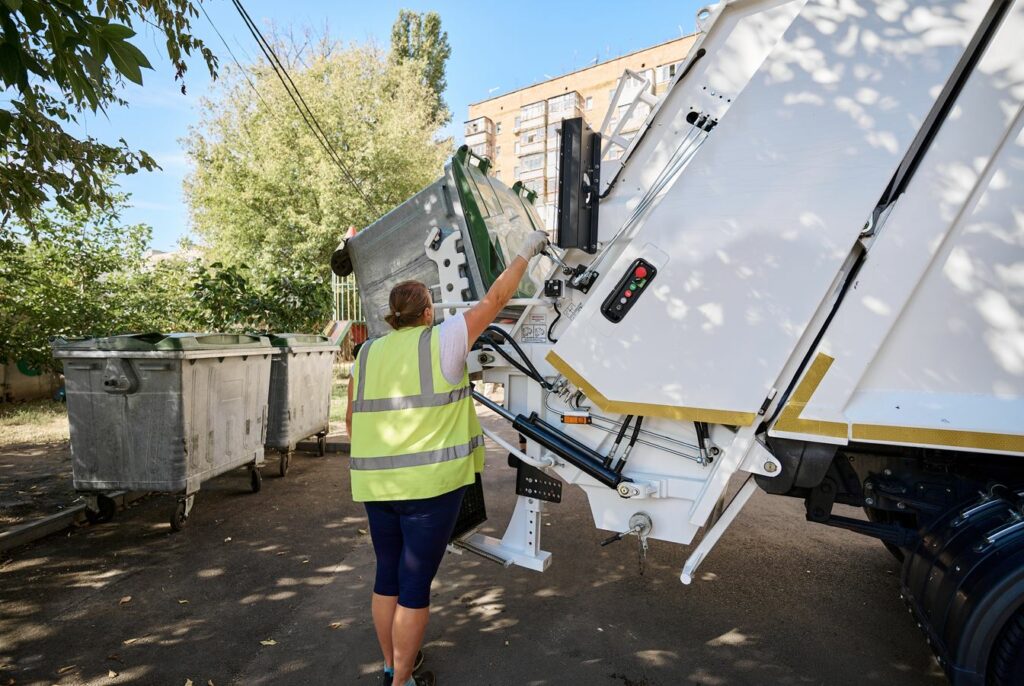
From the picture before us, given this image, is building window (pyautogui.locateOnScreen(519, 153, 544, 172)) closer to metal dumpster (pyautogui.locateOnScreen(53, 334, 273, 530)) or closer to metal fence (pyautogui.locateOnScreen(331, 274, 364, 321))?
metal fence (pyautogui.locateOnScreen(331, 274, 364, 321))

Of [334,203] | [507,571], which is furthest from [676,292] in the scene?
[334,203]

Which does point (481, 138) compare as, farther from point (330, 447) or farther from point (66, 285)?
point (330, 447)

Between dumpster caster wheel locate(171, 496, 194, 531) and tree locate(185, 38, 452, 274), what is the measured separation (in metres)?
10.8

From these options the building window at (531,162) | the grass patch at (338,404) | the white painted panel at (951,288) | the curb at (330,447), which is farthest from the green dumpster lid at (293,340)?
the building window at (531,162)

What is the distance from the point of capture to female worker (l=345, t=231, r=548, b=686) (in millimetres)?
2281

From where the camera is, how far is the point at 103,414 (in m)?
4.05

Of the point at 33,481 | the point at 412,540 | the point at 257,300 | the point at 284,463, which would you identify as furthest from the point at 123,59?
the point at 257,300

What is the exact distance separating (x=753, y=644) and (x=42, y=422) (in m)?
8.90

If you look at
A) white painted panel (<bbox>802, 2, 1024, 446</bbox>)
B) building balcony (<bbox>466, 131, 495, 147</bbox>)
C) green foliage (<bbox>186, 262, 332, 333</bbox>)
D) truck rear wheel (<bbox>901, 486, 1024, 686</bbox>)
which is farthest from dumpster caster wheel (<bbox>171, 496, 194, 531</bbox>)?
building balcony (<bbox>466, 131, 495, 147</bbox>)

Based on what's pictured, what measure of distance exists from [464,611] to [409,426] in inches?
57.6

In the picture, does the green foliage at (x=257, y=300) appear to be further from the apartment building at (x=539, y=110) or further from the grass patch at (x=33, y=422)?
the apartment building at (x=539, y=110)

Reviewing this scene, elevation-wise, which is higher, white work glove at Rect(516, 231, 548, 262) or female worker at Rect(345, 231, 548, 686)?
white work glove at Rect(516, 231, 548, 262)

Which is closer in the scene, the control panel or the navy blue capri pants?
the navy blue capri pants

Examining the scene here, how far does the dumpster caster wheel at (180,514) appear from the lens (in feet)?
14.1
